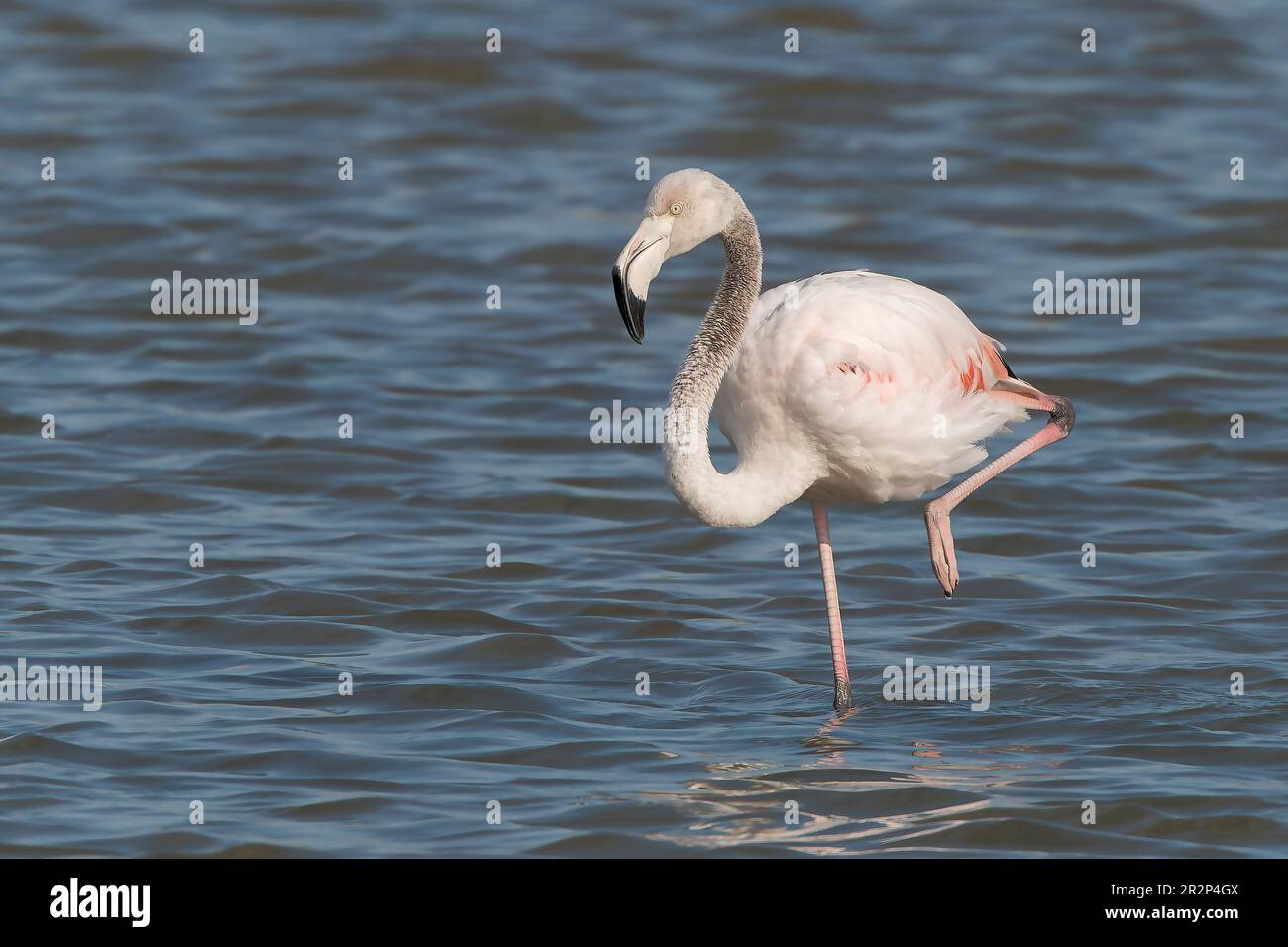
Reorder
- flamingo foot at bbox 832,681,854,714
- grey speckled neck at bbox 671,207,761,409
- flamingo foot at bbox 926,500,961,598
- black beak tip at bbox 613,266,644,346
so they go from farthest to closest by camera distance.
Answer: flamingo foot at bbox 926,500,961,598 < flamingo foot at bbox 832,681,854,714 < grey speckled neck at bbox 671,207,761,409 < black beak tip at bbox 613,266,644,346

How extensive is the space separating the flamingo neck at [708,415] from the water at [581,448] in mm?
892

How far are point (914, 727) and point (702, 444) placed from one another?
1449 mm

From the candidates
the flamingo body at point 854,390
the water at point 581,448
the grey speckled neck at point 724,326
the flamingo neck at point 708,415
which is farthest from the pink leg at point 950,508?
the grey speckled neck at point 724,326

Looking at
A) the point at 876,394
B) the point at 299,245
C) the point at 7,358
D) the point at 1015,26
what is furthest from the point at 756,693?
the point at 1015,26

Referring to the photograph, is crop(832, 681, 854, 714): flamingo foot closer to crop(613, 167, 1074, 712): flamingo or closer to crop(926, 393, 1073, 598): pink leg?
crop(613, 167, 1074, 712): flamingo

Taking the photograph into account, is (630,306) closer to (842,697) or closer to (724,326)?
(724,326)

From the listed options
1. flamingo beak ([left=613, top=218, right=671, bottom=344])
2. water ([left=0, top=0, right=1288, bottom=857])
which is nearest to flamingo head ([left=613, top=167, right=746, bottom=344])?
flamingo beak ([left=613, top=218, right=671, bottom=344])

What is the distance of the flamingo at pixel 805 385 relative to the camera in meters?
6.89

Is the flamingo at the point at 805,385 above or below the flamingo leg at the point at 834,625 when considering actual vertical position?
above

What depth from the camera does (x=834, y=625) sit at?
25.7 feet

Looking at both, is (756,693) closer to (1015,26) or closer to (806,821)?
(806,821)

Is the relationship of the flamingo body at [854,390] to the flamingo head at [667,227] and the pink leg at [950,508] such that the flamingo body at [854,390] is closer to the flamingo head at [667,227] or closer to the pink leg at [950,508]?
the pink leg at [950,508]

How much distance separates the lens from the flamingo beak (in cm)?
661

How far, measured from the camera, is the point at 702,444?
691cm
